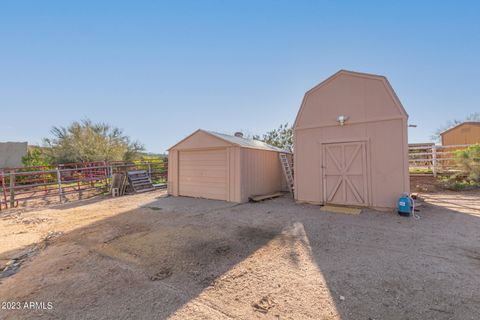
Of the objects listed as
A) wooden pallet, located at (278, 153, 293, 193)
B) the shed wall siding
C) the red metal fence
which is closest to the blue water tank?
wooden pallet, located at (278, 153, 293, 193)

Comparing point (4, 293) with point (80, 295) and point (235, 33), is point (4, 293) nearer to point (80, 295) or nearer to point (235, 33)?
point (80, 295)

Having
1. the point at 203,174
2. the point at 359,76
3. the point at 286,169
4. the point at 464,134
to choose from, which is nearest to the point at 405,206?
the point at 359,76

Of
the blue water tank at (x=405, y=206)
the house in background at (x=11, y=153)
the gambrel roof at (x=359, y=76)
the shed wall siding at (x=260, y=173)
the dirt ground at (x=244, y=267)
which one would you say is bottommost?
the dirt ground at (x=244, y=267)

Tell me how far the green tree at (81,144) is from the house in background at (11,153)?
3.76 meters

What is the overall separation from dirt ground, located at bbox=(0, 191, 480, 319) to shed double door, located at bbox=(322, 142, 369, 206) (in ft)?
3.39

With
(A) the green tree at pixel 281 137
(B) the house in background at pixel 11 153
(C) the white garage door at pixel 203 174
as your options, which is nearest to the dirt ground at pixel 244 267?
(C) the white garage door at pixel 203 174

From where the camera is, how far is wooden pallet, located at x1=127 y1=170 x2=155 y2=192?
1003 cm

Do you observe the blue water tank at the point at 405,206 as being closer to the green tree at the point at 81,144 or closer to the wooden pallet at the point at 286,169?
the wooden pallet at the point at 286,169

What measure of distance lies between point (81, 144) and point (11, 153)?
773 centimetres

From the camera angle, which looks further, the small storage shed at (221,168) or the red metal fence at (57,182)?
the small storage shed at (221,168)

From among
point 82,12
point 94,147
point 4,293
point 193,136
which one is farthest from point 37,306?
point 94,147

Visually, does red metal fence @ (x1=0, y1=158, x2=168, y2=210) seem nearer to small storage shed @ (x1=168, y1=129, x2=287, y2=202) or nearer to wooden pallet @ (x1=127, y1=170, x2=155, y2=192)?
wooden pallet @ (x1=127, y1=170, x2=155, y2=192)

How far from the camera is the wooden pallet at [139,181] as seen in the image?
10.0 metres

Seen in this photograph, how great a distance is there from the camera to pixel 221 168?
782 centimetres
